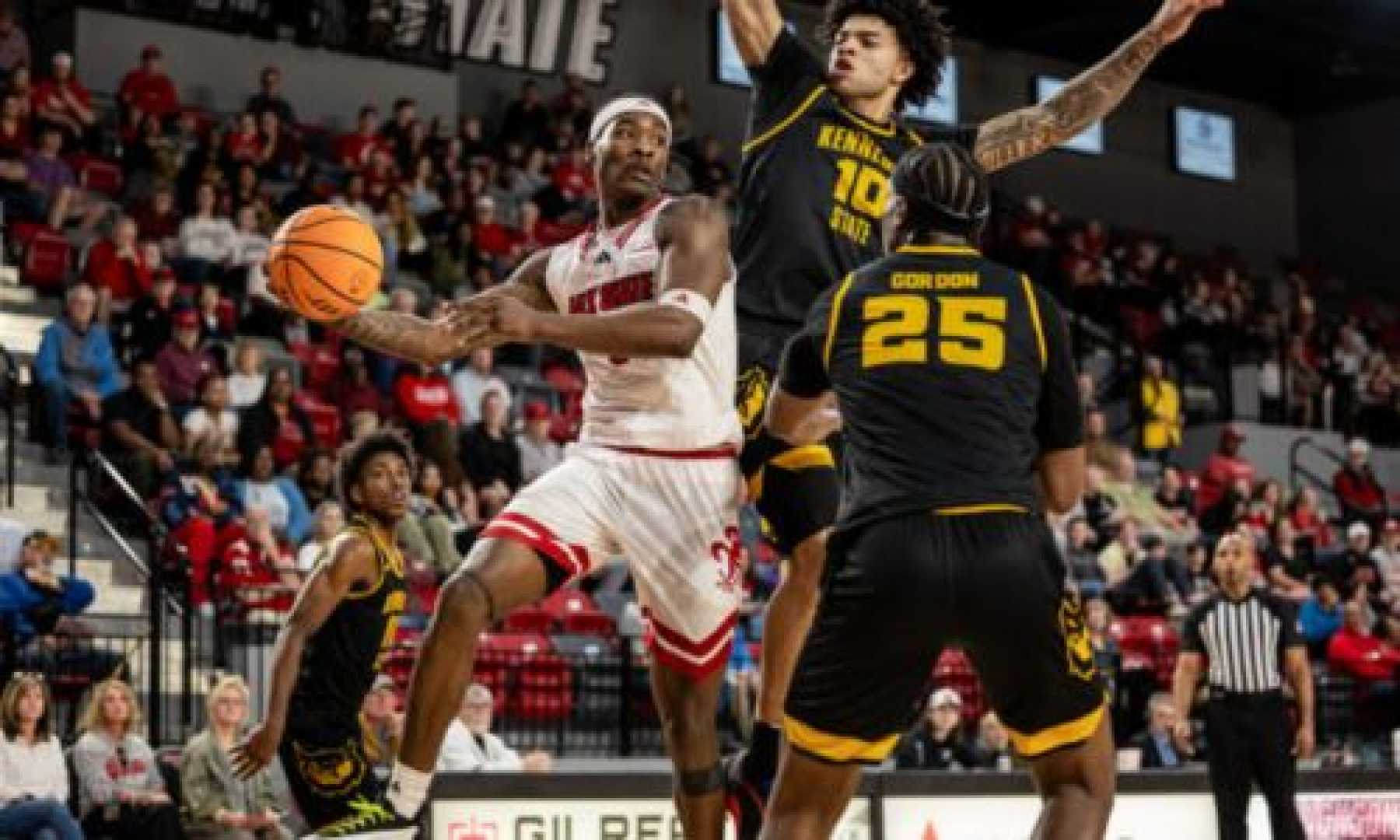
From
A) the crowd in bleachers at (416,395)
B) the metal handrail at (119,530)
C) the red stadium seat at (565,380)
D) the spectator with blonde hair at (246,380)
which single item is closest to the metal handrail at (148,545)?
the metal handrail at (119,530)

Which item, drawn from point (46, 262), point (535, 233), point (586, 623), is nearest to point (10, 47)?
point (46, 262)

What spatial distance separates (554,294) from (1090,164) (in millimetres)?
24695

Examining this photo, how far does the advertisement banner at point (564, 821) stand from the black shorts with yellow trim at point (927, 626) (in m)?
5.14

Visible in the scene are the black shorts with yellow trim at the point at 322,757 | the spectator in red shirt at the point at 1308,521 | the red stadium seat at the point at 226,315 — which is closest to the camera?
the black shorts with yellow trim at the point at 322,757

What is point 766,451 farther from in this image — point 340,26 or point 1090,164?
point 1090,164

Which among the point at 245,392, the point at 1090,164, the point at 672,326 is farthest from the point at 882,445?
the point at 1090,164

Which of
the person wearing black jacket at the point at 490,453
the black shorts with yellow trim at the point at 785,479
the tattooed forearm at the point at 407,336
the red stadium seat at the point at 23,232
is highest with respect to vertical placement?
the red stadium seat at the point at 23,232

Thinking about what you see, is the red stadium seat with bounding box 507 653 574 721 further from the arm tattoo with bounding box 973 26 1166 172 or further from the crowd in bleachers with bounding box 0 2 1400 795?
the arm tattoo with bounding box 973 26 1166 172

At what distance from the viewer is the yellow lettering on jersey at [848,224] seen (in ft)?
22.3

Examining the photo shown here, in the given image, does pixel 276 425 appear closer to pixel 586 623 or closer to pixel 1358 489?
pixel 586 623

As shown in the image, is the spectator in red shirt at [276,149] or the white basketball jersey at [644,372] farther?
the spectator in red shirt at [276,149]

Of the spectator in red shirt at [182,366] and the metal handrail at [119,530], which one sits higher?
the spectator in red shirt at [182,366]

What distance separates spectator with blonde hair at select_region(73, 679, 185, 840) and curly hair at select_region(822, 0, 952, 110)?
240 inches

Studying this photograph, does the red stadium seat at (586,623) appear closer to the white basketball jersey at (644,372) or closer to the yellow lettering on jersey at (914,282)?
the white basketball jersey at (644,372)
